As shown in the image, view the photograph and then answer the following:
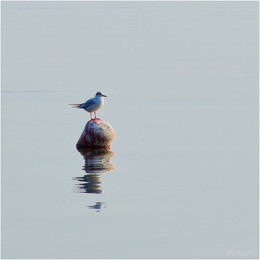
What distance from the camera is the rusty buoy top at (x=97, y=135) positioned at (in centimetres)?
2241

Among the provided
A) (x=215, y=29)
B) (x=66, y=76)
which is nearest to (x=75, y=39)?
(x=215, y=29)

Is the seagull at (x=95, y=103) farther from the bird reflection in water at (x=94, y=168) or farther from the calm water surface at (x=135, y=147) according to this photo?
the bird reflection in water at (x=94, y=168)

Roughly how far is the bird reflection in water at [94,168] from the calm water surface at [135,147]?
0.08 metres

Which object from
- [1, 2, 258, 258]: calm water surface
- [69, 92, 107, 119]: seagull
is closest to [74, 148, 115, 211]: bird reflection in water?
[1, 2, 258, 258]: calm water surface

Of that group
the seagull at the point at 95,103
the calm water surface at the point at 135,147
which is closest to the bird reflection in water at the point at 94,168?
the calm water surface at the point at 135,147

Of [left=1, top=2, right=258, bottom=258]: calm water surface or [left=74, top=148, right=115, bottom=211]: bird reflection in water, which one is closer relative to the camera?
[left=1, top=2, right=258, bottom=258]: calm water surface

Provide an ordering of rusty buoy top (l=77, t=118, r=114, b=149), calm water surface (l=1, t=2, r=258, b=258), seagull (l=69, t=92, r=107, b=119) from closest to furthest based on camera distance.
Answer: calm water surface (l=1, t=2, r=258, b=258) → rusty buoy top (l=77, t=118, r=114, b=149) → seagull (l=69, t=92, r=107, b=119)

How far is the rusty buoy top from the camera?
22406 mm

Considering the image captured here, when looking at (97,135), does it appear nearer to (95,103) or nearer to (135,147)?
(135,147)

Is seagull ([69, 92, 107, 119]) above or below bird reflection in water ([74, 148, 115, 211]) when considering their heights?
above

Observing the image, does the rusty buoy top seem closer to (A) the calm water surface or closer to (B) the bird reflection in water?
(B) the bird reflection in water

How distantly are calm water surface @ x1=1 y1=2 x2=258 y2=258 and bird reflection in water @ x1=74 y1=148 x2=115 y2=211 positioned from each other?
0.08m

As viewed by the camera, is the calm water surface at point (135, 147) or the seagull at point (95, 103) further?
the seagull at point (95, 103)

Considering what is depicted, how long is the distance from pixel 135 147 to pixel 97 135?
0.88 m
